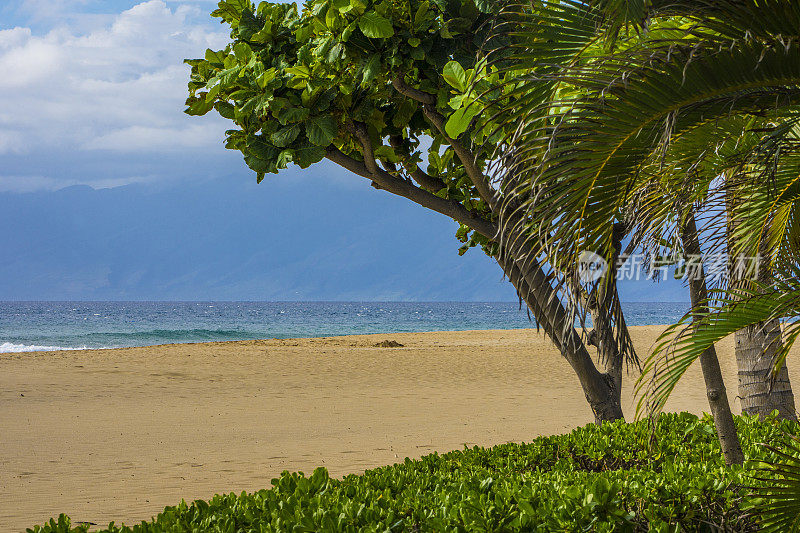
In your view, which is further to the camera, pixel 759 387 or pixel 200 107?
pixel 759 387

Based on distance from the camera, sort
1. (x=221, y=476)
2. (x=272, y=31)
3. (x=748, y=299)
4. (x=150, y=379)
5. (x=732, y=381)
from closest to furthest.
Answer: (x=748, y=299) → (x=272, y=31) → (x=221, y=476) → (x=732, y=381) → (x=150, y=379)

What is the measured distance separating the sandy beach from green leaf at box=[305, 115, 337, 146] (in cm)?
371

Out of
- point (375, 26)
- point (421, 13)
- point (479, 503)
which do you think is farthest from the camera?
point (421, 13)

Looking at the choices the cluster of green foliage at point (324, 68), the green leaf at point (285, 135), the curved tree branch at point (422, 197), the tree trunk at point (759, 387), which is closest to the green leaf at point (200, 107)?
the cluster of green foliage at point (324, 68)

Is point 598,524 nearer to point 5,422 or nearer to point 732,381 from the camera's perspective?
point 5,422

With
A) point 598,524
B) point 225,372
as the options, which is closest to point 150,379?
point 225,372

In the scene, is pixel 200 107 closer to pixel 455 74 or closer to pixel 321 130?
pixel 321 130

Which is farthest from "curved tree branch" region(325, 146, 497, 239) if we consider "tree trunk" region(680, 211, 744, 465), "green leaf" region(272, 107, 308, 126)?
"tree trunk" region(680, 211, 744, 465)

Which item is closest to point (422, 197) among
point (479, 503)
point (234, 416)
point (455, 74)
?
point (455, 74)

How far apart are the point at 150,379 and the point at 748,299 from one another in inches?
574

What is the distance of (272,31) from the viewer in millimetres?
4242

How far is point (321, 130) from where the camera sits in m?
3.96

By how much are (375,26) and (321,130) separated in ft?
2.35

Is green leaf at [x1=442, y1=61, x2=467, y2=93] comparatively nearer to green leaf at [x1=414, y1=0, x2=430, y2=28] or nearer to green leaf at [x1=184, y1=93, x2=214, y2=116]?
green leaf at [x1=414, y1=0, x2=430, y2=28]
